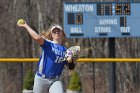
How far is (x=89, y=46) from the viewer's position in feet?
46.2

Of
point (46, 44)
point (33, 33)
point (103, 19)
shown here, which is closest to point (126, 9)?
point (103, 19)

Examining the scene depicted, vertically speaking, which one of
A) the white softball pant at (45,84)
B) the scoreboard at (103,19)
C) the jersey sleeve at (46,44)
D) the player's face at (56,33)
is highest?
the scoreboard at (103,19)

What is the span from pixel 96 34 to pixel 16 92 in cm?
254

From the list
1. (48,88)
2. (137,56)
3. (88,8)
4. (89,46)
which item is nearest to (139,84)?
(137,56)

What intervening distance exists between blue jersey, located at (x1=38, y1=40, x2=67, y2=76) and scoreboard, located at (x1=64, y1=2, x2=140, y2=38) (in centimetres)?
569

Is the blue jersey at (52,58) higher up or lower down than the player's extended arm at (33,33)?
lower down

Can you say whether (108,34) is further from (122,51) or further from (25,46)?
(25,46)

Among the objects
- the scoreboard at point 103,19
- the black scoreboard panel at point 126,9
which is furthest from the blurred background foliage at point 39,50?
the black scoreboard panel at point 126,9

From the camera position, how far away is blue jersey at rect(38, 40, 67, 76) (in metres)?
6.48

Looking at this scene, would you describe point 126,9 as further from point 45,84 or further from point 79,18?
point 45,84

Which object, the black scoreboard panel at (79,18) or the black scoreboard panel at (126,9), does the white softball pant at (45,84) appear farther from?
the black scoreboard panel at (126,9)

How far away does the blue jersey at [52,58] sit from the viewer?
6484 mm

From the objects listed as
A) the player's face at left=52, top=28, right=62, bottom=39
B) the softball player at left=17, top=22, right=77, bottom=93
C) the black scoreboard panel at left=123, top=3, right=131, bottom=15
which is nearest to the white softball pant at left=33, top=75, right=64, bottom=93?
the softball player at left=17, top=22, right=77, bottom=93

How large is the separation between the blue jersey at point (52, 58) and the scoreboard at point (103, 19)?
569cm
